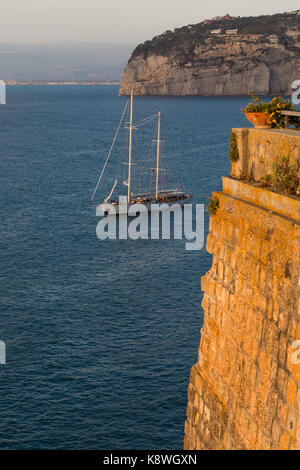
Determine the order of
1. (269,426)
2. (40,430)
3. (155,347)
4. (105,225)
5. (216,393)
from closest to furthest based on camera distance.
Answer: (269,426) < (216,393) < (40,430) < (155,347) < (105,225)

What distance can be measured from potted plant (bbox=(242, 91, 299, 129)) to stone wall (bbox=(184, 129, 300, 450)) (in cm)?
69

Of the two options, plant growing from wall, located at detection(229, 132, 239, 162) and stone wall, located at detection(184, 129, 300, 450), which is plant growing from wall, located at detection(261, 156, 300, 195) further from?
plant growing from wall, located at detection(229, 132, 239, 162)

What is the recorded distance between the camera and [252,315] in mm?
11070

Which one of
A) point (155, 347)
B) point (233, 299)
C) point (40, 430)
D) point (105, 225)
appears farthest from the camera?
point (105, 225)

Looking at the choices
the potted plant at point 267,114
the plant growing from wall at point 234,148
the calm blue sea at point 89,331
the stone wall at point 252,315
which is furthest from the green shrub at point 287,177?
the calm blue sea at point 89,331

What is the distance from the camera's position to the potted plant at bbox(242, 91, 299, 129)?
494 inches

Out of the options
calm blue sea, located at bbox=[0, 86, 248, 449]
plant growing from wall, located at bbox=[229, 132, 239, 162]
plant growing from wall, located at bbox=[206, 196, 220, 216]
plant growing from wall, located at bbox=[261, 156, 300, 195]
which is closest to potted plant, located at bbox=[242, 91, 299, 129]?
plant growing from wall, located at bbox=[229, 132, 239, 162]

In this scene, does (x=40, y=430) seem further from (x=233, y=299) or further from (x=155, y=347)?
(x=233, y=299)

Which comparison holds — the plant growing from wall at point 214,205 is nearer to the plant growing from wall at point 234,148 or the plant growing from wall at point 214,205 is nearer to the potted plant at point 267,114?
the plant growing from wall at point 234,148

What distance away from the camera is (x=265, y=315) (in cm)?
1066

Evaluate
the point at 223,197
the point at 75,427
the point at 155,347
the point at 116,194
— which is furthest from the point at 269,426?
the point at 116,194

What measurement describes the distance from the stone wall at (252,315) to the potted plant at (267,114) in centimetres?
69

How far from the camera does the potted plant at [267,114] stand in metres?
12.5

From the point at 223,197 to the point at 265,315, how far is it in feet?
8.92
